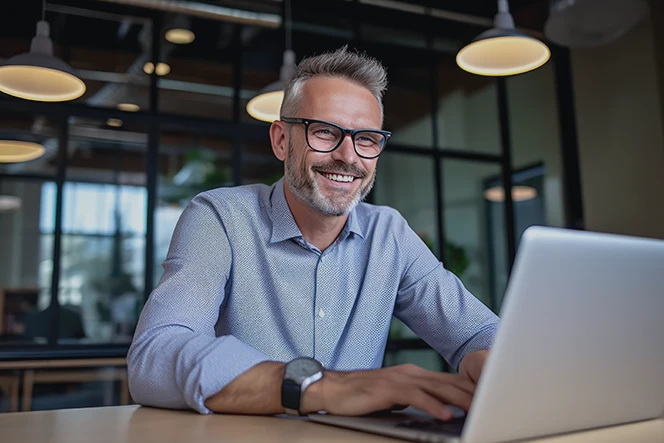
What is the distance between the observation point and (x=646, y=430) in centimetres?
80

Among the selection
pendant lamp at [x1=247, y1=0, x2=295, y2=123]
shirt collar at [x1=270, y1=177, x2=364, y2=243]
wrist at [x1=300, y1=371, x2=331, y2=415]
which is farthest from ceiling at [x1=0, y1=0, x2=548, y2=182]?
wrist at [x1=300, y1=371, x2=331, y2=415]

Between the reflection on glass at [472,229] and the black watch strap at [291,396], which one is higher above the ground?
the reflection on glass at [472,229]

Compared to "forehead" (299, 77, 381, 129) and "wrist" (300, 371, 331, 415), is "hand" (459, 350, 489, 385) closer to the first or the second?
"wrist" (300, 371, 331, 415)

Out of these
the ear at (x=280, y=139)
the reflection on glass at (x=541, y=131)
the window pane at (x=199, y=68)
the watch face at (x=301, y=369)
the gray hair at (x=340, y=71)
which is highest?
the window pane at (x=199, y=68)

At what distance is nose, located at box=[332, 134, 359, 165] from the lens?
1430 mm

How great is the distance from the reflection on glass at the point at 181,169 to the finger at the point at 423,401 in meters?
8.07

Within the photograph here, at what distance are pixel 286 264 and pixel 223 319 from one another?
203mm

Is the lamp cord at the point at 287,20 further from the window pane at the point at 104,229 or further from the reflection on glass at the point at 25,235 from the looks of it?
the reflection on glass at the point at 25,235

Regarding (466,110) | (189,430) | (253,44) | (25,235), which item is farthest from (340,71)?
(25,235)

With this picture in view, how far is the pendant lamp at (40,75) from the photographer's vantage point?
3.00 metres

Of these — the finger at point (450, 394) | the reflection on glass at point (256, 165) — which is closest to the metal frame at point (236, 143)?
the finger at point (450, 394)

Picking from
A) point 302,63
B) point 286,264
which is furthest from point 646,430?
point 302,63

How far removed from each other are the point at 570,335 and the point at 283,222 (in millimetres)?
939

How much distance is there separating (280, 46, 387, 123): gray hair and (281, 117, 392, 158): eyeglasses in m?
0.12
